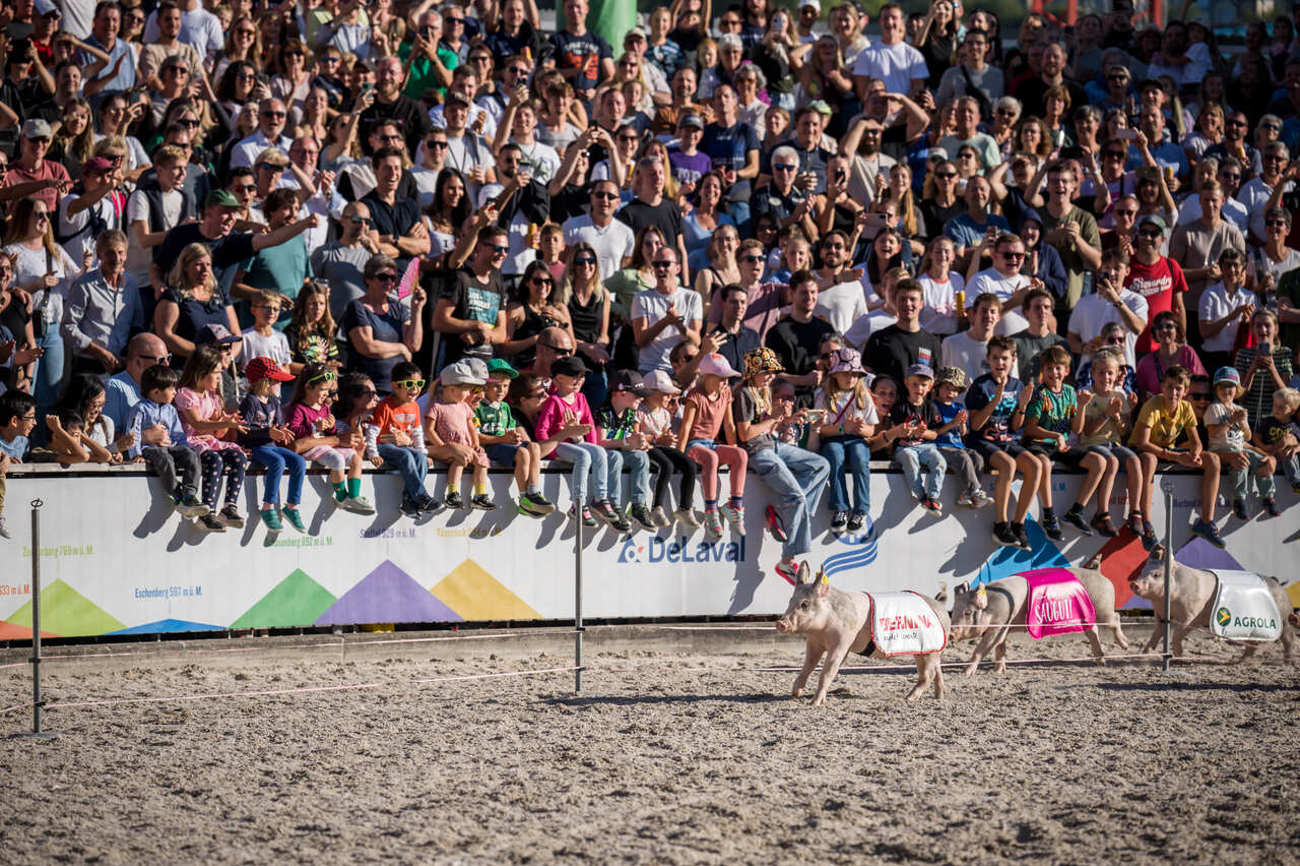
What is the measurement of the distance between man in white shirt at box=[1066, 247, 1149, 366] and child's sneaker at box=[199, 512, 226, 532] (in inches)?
315

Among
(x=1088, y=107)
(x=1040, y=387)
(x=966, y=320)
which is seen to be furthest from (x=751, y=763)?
(x=1088, y=107)

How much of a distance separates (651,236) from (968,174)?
3.93 m

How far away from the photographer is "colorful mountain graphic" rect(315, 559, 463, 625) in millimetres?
11758

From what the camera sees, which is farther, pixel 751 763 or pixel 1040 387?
pixel 1040 387

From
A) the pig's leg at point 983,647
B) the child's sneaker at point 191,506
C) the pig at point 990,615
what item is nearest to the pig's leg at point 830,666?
the pig at point 990,615

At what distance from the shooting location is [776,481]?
492 inches

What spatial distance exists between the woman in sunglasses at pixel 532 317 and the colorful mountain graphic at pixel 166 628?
362 centimetres

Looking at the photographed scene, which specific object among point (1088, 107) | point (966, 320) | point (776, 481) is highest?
point (1088, 107)

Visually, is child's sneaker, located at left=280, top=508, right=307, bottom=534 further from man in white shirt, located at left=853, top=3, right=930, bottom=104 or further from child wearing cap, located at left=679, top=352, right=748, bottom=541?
man in white shirt, located at left=853, top=3, right=930, bottom=104

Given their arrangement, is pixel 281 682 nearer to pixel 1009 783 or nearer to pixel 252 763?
pixel 252 763

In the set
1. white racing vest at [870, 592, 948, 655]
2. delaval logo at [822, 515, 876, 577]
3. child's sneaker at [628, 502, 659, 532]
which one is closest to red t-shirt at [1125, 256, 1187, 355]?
delaval logo at [822, 515, 876, 577]

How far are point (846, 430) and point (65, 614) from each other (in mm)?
5986

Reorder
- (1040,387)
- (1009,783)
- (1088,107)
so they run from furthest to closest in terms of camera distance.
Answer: (1088,107), (1040,387), (1009,783)

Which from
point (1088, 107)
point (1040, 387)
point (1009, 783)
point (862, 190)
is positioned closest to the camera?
point (1009, 783)
